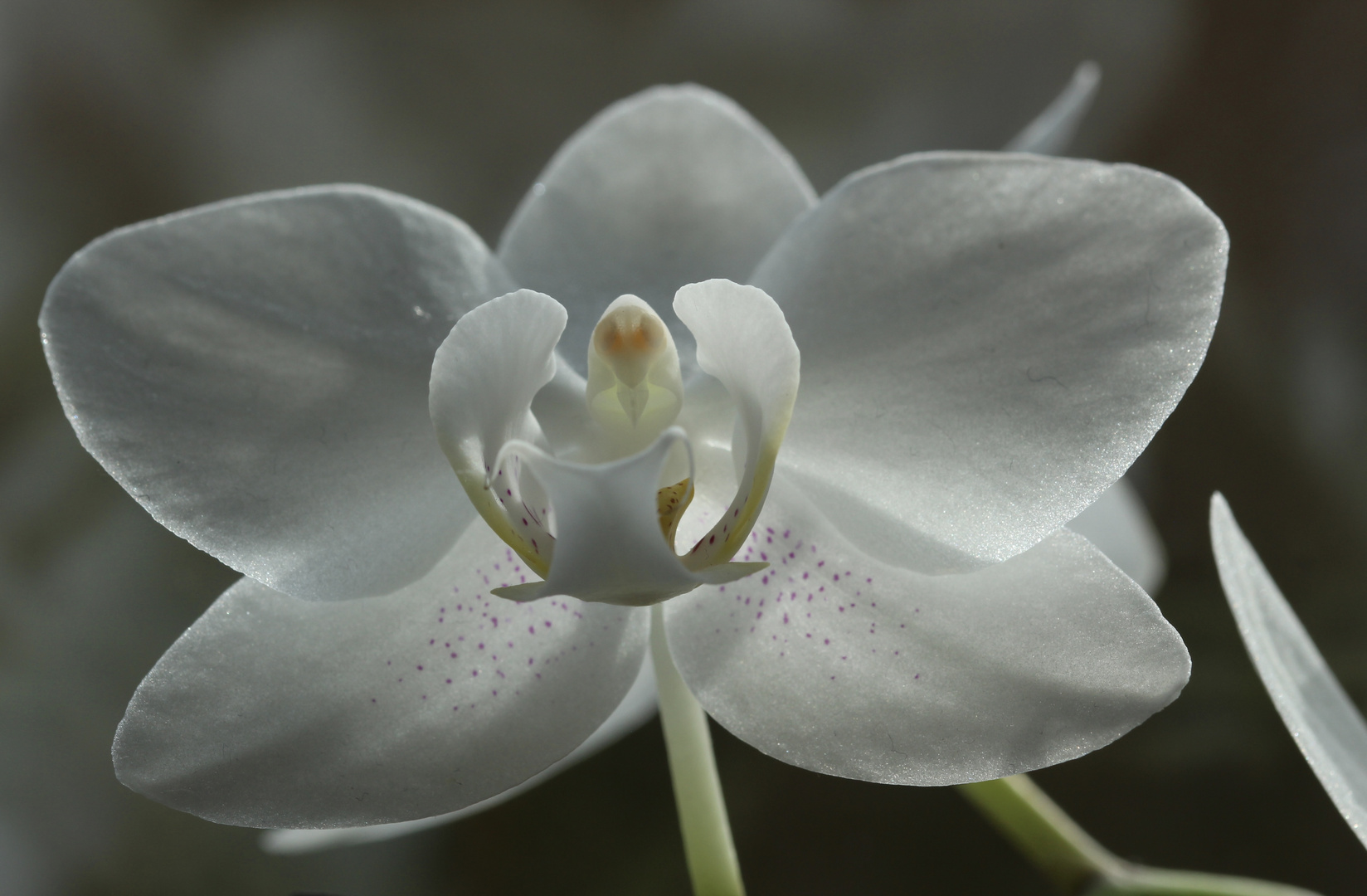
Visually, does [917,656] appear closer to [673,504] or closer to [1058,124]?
[673,504]

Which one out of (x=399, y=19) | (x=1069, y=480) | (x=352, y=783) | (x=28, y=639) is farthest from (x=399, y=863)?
(x=399, y=19)

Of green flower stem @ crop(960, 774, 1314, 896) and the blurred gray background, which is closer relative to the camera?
green flower stem @ crop(960, 774, 1314, 896)

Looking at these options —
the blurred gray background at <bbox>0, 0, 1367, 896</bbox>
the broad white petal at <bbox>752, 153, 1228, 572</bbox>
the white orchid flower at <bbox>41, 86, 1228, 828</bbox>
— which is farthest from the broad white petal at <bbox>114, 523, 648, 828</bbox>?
the blurred gray background at <bbox>0, 0, 1367, 896</bbox>

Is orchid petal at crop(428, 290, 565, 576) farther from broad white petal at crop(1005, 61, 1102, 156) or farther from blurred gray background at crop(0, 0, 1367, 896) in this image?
blurred gray background at crop(0, 0, 1367, 896)

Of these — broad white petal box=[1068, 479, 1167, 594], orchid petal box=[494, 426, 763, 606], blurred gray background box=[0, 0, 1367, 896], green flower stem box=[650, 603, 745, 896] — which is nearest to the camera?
orchid petal box=[494, 426, 763, 606]

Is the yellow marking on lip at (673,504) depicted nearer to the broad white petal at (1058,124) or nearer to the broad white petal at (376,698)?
the broad white petal at (376,698)
